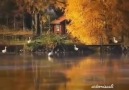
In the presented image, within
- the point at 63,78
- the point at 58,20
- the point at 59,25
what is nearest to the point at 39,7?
the point at 58,20

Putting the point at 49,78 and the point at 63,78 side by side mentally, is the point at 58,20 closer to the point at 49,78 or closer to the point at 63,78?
the point at 49,78


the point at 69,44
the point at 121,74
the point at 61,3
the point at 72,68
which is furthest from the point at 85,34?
the point at 121,74

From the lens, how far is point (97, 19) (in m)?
49.3

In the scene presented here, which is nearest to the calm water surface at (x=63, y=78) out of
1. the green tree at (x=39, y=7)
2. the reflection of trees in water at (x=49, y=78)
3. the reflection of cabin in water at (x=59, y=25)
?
the reflection of trees in water at (x=49, y=78)

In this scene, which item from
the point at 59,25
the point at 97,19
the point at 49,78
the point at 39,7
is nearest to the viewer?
the point at 49,78

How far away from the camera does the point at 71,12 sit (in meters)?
50.2

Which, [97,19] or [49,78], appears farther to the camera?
[97,19]

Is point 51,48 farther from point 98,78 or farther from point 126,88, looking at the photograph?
point 126,88

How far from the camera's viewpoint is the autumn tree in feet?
161

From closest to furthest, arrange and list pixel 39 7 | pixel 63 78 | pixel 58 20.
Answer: pixel 63 78
pixel 39 7
pixel 58 20

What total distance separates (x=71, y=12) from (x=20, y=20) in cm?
2510

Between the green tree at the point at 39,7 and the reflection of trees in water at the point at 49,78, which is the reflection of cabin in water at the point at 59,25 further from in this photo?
the reflection of trees in water at the point at 49,78

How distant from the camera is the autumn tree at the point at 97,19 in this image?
48969 mm

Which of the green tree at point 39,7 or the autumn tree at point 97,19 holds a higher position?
the green tree at point 39,7
